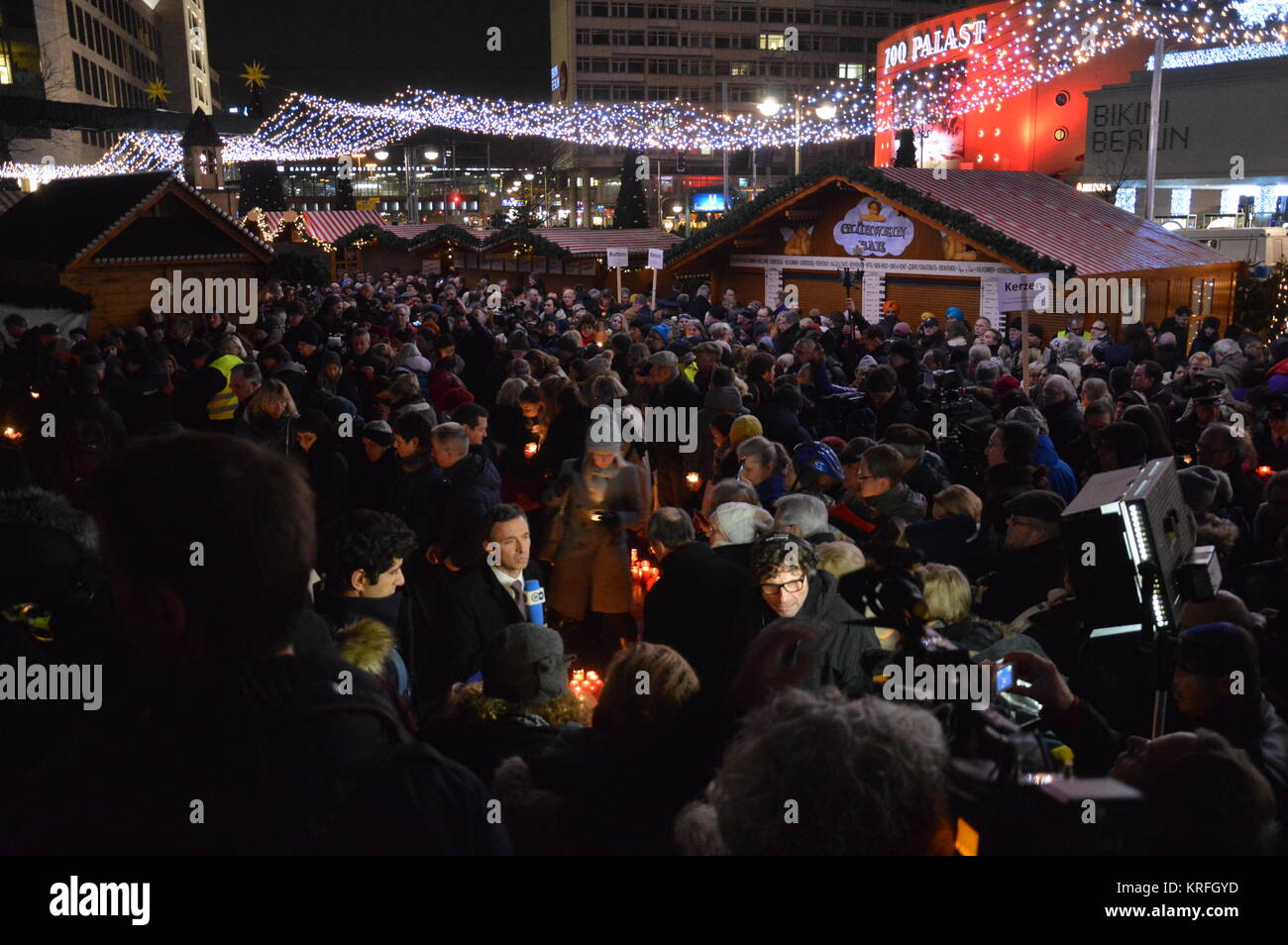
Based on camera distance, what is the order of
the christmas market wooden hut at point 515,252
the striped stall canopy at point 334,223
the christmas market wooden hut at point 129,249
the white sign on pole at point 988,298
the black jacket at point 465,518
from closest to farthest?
1. the black jacket at point 465,518
2. the christmas market wooden hut at point 129,249
3. the white sign on pole at point 988,298
4. the christmas market wooden hut at point 515,252
5. the striped stall canopy at point 334,223

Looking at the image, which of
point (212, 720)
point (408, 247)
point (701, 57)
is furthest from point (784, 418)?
point (701, 57)

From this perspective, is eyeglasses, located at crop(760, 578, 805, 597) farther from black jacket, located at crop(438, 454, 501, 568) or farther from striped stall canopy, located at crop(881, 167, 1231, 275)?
striped stall canopy, located at crop(881, 167, 1231, 275)

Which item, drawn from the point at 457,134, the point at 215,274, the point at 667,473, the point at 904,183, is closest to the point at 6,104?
the point at 215,274

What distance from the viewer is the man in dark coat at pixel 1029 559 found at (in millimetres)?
4586

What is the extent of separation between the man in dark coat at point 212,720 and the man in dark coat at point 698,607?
2.98 metres

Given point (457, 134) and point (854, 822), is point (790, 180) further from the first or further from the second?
point (457, 134)

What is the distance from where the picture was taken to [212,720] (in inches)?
59.8

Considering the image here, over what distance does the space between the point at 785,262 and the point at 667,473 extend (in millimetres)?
13457

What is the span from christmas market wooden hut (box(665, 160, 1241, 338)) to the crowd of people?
5728 mm

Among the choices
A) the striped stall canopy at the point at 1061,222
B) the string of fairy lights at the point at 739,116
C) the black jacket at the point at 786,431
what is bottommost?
the black jacket at the point at 786,431

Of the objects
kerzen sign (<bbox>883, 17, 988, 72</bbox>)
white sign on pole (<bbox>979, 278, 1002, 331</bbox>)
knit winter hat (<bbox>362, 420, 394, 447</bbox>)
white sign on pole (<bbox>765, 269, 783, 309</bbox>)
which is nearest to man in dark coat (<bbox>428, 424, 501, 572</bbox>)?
knit winter hat (<bbox>362, 420, 394, 447</bbox>)

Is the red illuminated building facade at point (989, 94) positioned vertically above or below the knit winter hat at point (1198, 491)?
above

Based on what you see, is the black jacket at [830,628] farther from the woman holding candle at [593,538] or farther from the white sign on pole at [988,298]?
the white sign on pole at [988,298]

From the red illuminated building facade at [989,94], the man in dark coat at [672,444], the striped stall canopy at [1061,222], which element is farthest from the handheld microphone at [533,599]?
the red illuminated building facade at [989,94]
